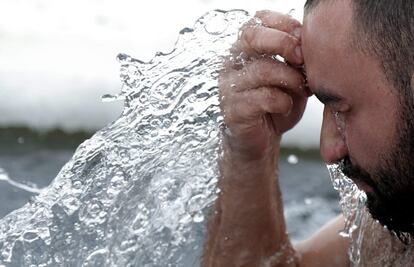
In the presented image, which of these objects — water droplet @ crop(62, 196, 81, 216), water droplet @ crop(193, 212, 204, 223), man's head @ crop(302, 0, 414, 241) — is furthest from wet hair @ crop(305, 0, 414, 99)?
water droplet @ crop(62, 196, 81, 216)

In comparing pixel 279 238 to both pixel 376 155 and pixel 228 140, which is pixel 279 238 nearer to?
pixel 228 140

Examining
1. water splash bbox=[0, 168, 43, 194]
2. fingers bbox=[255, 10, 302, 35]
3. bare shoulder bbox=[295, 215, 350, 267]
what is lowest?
water splash bbox=[0, 168, 43, 194]

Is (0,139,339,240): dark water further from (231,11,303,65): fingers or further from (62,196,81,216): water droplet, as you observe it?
(231,11,303,65): fingers

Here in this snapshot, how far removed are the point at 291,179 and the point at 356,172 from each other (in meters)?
1.37

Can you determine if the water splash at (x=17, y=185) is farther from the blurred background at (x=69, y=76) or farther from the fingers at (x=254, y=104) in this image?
the fingers at (x=254, y=104)

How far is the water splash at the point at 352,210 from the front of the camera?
1.94 meters

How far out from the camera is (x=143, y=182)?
1.96 meters

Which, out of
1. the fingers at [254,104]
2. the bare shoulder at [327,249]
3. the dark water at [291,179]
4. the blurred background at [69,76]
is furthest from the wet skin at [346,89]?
the dark water at [291,179]

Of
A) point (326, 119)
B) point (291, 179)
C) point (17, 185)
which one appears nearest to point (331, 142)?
point (326, 119)

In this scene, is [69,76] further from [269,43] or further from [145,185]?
[269,43]

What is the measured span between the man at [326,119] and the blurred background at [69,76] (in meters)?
0.81

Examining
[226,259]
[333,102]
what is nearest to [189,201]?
[226,259]

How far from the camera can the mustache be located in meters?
1.66

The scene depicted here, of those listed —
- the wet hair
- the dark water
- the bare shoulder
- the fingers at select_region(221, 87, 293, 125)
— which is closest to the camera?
the wet hair
